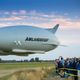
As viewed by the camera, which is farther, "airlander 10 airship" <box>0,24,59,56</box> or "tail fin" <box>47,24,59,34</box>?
"tail fin" <box>47,24,59,34</box>

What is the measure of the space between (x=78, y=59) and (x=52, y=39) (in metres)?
6.27

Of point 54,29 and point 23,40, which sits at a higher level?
point 54,29

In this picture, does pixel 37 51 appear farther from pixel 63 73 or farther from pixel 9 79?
pixel 9 79

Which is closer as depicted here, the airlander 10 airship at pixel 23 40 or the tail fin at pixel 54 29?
the airlander 10 airship at pixel 23 40

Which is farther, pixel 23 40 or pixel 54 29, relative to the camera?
pixel 54 29

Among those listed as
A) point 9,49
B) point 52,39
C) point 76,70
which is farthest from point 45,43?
point 76,70

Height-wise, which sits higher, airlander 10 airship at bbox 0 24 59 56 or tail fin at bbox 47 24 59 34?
tail fin at bbox 47 24 59 34

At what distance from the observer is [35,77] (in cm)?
5078

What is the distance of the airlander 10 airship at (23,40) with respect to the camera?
40656 millimetres

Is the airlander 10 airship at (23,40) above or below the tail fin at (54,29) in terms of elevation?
below

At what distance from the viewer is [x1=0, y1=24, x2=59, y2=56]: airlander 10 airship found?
40.7 m

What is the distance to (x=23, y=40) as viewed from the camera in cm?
4166

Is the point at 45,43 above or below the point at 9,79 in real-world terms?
above

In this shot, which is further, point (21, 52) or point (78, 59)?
point (21, 52)
